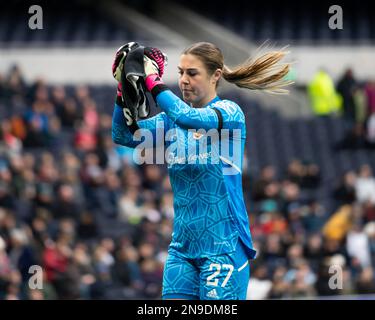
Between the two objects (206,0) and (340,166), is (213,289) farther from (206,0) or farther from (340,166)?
(206,0)

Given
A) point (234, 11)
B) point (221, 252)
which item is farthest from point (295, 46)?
point (221, 252)

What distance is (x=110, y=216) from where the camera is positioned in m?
17.8

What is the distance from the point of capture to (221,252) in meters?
6.97

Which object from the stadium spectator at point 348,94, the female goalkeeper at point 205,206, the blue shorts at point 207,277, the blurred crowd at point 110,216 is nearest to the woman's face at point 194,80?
the female goalkeeper at point 205,206

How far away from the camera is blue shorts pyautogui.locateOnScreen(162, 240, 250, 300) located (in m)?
6.92

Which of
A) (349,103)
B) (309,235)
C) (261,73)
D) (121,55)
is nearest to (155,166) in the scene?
(309,235)

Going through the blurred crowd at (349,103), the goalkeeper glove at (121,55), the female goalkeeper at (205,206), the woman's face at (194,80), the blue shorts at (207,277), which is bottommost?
the blue shorts at (207,277)

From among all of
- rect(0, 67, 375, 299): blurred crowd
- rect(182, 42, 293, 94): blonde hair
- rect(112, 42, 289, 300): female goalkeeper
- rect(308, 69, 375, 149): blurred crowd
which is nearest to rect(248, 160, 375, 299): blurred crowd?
rect(0, 67, 375, 299): blurred crowd

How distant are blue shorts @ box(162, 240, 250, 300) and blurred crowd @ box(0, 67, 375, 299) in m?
6.68

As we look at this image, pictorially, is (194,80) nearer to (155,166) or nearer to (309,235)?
(309,235)

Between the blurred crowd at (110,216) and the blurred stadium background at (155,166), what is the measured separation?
25 mm

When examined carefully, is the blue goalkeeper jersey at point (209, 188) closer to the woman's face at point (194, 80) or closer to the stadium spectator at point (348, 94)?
the woman's face at point (194, 80)

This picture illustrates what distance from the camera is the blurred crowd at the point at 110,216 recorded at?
604 inches

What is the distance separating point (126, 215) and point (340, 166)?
436 centimetres
